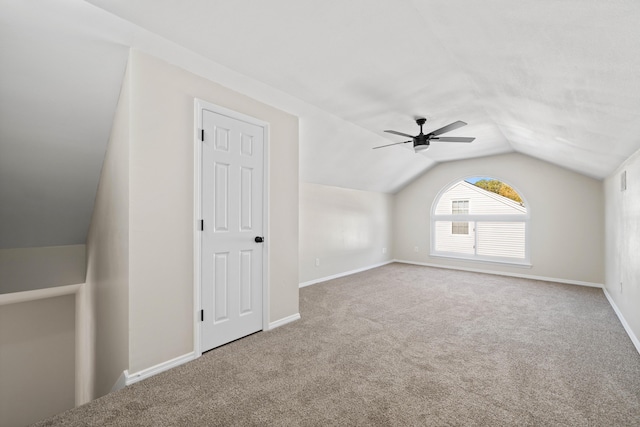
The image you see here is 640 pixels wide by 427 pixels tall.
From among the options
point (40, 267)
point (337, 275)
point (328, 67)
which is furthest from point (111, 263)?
point (337, 275)

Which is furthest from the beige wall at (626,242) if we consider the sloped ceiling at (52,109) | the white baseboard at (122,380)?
the sloped ceiling at (52,109)

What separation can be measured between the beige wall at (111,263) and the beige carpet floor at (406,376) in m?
0.62

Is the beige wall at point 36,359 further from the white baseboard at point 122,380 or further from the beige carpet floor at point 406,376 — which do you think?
the beige carpet floor at point 406,376

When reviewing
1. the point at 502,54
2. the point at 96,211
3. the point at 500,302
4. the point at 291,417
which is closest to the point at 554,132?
the point at 502,54

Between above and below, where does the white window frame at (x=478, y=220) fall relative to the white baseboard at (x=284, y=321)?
above

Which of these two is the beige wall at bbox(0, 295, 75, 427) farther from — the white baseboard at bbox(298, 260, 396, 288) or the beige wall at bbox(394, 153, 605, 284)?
the beige wall at bbox(394, 153, 605, 284)

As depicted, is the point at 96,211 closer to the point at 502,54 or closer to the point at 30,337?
the point at 30,337

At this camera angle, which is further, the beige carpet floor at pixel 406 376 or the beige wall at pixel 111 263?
the beige wall at pixel 111 263

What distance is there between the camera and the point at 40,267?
3.70 meters

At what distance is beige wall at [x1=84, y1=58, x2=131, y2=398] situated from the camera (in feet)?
7.13

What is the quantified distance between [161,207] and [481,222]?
622 centimetres

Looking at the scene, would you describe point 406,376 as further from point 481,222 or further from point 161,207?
point 481,222

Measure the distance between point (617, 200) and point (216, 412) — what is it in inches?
198

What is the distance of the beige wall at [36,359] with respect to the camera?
3811 millimetres
